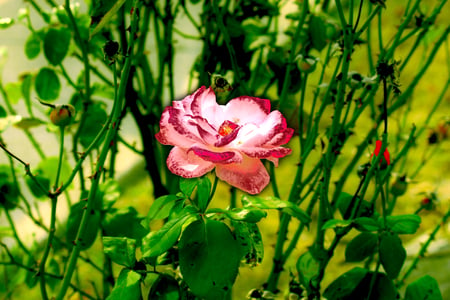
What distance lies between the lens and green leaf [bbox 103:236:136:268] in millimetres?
515

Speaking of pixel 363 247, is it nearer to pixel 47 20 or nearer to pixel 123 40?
pixel 123 40

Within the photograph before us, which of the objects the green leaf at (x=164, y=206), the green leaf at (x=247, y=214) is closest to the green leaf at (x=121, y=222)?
the green leaf at (x=164, y=206)

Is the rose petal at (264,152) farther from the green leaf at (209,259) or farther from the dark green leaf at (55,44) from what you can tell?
the dark green leaf at (55,44)

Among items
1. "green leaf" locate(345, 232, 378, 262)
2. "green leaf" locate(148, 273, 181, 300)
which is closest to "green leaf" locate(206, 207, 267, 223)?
"green leaf" locate(148, 273, 181, 300)

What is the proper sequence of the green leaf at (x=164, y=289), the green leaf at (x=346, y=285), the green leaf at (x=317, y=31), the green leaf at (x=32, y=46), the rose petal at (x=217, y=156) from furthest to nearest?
1. the green leaf at (x=32, y=46)
2. the green leaf at (x=317, y=31)
3. the green leaf at (x=346, y=285)
4. the green leaf at (x=164, y=289)
5. the rose petal at (x=217, y=156)

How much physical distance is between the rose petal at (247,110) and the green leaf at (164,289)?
0.61ft

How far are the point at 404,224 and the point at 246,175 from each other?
24 centimetres

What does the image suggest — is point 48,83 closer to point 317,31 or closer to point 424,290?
point 317,31

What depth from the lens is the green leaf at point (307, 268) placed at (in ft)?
2.23

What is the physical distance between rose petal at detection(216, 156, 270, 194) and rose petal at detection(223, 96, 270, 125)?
0.06 meters

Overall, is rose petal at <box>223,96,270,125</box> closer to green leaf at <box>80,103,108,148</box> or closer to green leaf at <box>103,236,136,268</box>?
green leaf at <box>103,236,136,268</box>

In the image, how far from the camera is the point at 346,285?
0.63 metres

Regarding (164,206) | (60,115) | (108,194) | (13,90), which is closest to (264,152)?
(164,206)

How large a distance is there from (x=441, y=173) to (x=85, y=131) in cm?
141
